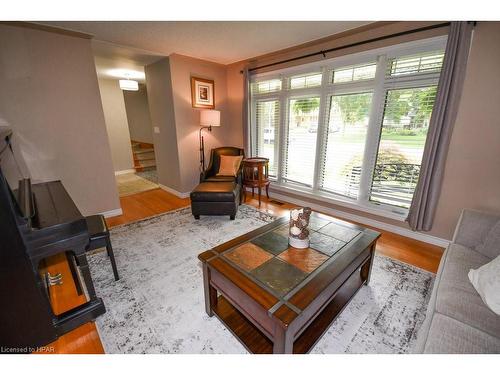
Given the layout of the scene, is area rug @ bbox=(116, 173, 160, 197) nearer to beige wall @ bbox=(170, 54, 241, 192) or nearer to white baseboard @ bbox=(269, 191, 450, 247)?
beige wall @ bbox=(170, 54, 241, 192)

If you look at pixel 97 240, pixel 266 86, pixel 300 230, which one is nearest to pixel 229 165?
pixel 266 86

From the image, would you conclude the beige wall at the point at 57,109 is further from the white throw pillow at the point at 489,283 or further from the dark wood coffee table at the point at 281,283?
the white throw pillow at the point at 489,283

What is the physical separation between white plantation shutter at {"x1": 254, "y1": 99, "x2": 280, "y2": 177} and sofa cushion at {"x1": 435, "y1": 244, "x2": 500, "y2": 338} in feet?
9.43

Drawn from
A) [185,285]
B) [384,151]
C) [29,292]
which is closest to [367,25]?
[384,151]

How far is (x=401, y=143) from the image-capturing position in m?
2.59

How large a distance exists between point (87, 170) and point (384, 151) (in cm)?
398

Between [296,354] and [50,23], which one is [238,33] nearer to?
[50,23]

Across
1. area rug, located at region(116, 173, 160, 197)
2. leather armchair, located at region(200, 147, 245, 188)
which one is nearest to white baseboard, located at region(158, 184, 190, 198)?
area rug, located at region(116, 173, 160, 197)

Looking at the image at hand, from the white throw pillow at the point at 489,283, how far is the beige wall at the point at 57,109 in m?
4.00

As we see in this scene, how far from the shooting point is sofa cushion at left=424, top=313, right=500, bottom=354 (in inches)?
37.5

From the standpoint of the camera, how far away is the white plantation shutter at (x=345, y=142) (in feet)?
9.39

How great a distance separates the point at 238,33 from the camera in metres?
2.70

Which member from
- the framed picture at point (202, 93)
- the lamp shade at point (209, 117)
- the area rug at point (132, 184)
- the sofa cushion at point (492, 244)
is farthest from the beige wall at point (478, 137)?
the area rug at point (132, 184)
